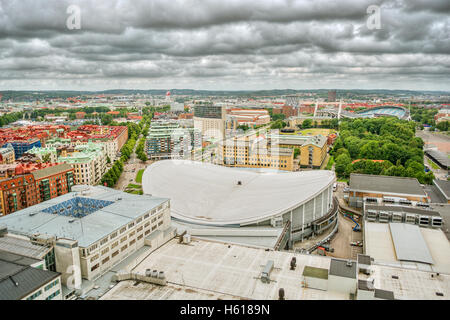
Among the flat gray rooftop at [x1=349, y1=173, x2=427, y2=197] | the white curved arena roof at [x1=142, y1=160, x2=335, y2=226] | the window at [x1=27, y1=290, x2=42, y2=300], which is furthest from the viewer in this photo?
the flat gray rooftop at [x1=349, y1=173, x2=427, y2=197]

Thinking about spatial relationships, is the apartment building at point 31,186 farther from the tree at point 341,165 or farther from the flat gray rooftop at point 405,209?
the tree at point 341,165

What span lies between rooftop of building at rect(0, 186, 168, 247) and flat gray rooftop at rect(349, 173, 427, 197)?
1936cm

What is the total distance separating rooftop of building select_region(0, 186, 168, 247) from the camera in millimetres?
14977

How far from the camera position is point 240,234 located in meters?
19.9

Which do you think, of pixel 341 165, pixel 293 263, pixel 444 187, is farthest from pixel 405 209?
pixel 341 165

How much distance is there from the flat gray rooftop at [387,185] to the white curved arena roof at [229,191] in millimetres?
6597

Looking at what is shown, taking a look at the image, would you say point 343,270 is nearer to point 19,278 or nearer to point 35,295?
point 35,295

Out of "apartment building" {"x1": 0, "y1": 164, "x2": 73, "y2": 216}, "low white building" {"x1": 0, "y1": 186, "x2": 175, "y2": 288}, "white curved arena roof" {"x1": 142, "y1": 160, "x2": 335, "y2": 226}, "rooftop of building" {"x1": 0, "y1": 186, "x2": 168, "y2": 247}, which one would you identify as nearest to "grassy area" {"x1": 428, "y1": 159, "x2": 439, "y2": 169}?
"white curved arena roof" {"x1": 142, "y1": 160, "x2": 335, "y2": 226}

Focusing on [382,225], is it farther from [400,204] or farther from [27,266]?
[27,266]

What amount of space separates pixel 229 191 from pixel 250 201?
2.53 meters

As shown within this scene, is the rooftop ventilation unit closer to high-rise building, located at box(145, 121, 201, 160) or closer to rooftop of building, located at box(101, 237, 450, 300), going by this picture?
rooftop of building, located at box(101, 237, 450, 300)

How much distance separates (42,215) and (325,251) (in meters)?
17.0

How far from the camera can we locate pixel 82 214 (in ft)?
65.4

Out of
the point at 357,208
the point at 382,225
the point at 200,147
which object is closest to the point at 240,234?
the point at 382,225
